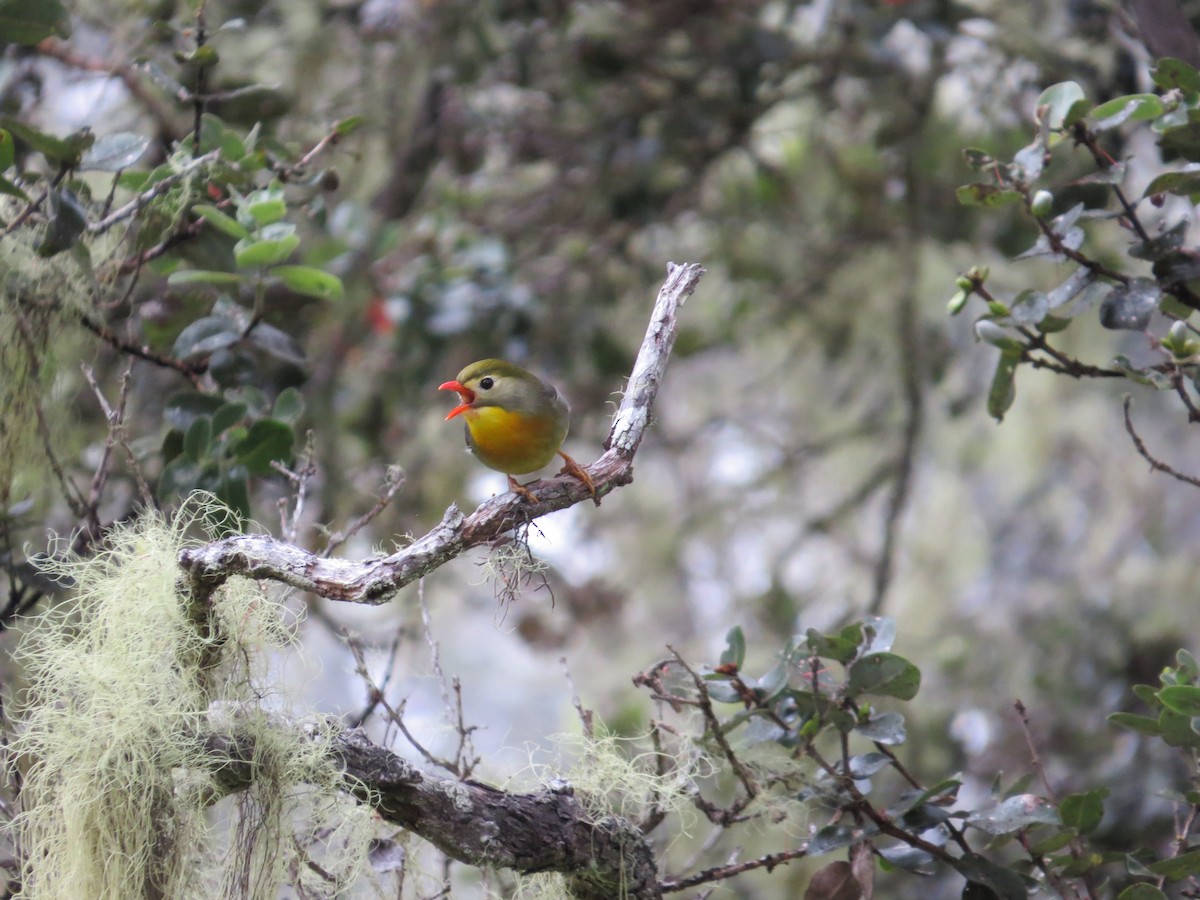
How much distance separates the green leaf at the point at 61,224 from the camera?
146 centimetres

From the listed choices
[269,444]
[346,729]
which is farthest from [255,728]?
[269,444]

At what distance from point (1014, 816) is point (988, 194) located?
0.83 m

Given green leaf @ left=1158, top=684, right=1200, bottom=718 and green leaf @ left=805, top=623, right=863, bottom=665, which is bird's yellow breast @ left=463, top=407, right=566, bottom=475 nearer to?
green leaf @ left=805, top=623, right=863, bottom=665

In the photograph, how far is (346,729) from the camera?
127cm

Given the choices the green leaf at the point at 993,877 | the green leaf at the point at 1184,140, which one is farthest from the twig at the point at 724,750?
the green leaf at the point at 1184,140

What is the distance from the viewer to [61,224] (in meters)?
1.46

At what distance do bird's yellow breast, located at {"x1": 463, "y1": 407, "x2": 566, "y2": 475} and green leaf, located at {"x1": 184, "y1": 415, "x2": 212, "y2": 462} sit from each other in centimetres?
40

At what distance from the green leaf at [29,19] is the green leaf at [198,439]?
57 centimetres

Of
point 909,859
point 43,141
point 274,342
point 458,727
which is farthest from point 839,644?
point 43,141

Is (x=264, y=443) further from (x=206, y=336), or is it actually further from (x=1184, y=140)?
(x=1184, y=140)

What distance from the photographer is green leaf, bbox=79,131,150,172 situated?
1526 mm

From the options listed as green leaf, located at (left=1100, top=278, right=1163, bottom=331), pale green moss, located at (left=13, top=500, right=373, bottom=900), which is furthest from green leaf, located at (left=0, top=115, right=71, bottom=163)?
green leaf, located at (left=1100, top=278, right=1163, bottom=331)

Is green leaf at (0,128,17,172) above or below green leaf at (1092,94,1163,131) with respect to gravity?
below

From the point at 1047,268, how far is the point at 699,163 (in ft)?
4.25
